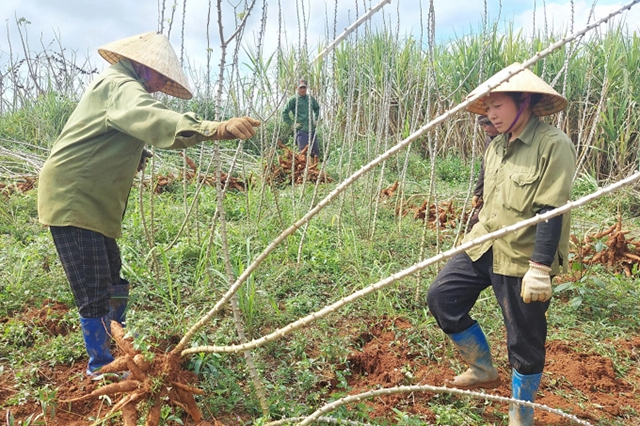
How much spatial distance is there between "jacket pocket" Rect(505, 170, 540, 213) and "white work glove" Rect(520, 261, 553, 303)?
0.24m

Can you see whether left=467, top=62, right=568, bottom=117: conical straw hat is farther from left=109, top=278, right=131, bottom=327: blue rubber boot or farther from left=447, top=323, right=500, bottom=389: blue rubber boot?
left=109, top=278, right=131, bottom=327: blue rubber boot

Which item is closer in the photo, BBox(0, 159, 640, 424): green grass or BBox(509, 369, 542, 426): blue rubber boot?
BBox(509, 369, 542, 426): blue rubber boot

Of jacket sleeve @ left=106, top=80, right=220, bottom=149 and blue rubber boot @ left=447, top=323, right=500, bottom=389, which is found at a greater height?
jacket sleeve @ left=106, top=80, right=220, bottom=149

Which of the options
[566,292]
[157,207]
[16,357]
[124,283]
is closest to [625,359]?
[566,292]

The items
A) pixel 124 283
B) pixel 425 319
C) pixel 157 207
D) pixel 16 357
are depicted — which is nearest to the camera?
pixel 16 357

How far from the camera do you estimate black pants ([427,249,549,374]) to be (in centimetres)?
179

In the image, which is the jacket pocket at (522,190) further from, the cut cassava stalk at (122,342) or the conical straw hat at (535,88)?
the cut cassava stalk at (122,342)

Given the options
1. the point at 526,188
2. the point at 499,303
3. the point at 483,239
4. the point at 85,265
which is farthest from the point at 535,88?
the point at 85,265

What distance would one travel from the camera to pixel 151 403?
1507 millimetres

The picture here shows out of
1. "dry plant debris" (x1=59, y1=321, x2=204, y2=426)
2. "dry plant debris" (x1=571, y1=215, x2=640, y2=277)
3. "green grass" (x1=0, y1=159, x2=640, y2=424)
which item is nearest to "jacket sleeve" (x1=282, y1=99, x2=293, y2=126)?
"green grass" (x1=0, y1=159, x2=640, y2=424)

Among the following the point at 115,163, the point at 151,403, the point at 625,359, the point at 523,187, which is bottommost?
the point at 625,359

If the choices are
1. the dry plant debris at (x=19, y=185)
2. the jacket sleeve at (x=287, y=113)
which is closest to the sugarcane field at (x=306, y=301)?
the dry plant debris at (x=19, y=185)

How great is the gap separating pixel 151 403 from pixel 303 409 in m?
0.63

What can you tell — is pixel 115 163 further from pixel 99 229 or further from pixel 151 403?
pixel 151 403
